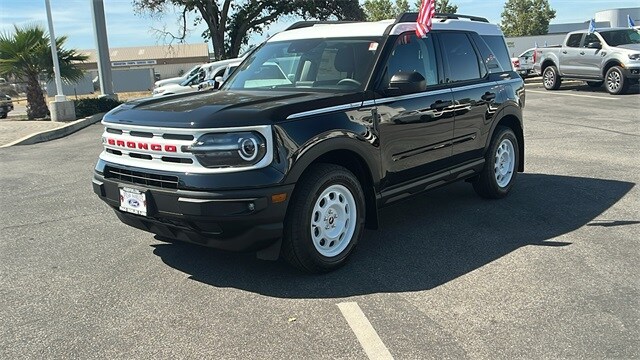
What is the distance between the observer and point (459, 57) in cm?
584

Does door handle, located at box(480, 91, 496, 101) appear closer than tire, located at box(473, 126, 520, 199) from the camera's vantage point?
Yes

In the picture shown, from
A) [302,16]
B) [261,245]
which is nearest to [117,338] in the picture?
[261,245]

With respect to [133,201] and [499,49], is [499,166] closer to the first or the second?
[499,49]

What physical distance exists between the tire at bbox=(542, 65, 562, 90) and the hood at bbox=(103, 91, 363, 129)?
1802 centimetres

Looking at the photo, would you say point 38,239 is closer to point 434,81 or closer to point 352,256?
point 352,256

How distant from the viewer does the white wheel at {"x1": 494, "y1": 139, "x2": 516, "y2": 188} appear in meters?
6.50

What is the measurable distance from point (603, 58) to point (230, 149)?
17524 mm

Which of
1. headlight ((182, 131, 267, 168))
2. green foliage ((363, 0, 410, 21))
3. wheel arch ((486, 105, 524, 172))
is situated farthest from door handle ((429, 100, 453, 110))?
green foliage ((363, 0, 410, 21))

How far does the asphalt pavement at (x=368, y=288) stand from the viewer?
132 inches

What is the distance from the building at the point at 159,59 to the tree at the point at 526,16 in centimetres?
3936

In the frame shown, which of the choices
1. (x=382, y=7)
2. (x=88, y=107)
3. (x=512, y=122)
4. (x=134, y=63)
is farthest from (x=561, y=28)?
(x=512, y=122)

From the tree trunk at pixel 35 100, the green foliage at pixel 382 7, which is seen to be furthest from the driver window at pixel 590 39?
the green foliage at pixel 382 7

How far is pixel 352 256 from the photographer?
475 cm

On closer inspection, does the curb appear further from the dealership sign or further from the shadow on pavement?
the dealership sign
